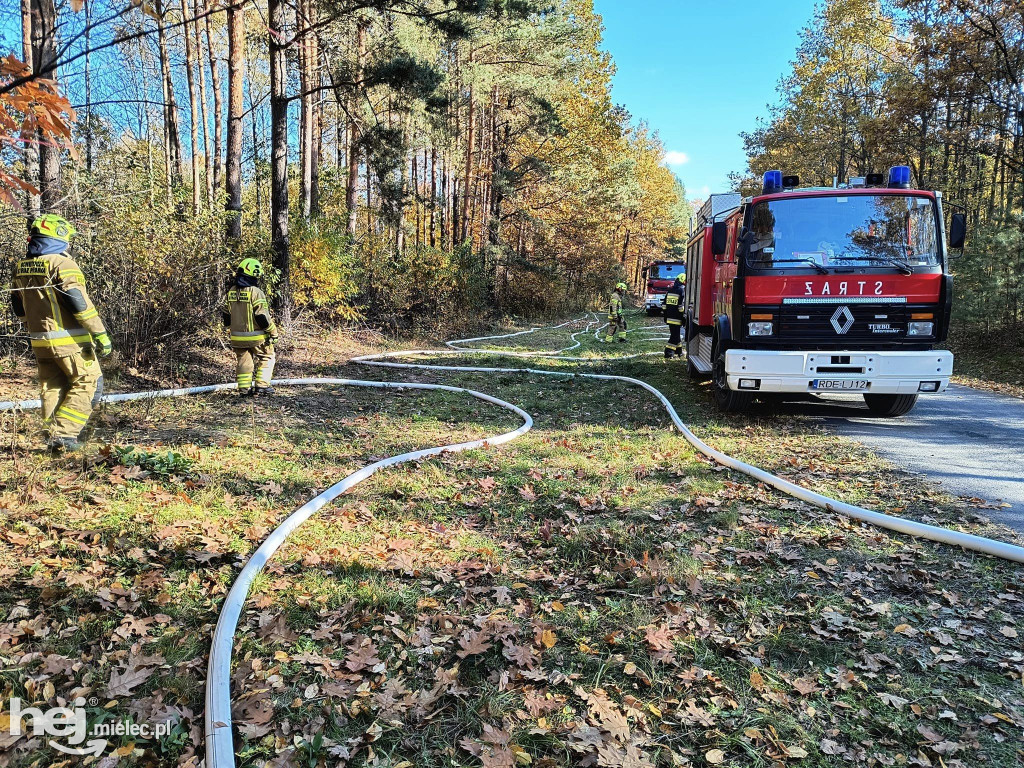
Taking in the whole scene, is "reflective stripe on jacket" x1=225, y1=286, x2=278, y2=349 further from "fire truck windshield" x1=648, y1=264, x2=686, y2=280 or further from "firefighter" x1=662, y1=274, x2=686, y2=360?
"fire truck windshield" x1=648, y1=264, x2=686, y2=280

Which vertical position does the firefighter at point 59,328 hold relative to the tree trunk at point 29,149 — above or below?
below

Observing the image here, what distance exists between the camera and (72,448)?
4.90 metres

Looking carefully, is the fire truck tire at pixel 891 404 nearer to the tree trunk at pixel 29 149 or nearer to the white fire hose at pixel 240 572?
the white fire hose at pixel 240 572

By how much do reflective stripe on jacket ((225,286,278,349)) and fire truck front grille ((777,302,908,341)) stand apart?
6.57 meters

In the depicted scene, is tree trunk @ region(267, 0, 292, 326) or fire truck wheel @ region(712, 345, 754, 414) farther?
tree trunk @ region(267, 0, 292, 326)

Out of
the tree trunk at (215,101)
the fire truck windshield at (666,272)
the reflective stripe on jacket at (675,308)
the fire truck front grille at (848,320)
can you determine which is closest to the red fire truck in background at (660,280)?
the fire truck windshield at (666,272)

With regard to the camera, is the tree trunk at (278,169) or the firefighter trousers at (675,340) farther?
the firefighter trousers at (675,340)

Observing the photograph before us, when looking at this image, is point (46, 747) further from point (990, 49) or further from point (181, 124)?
point (181, 124)

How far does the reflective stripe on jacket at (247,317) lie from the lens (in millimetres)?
7613

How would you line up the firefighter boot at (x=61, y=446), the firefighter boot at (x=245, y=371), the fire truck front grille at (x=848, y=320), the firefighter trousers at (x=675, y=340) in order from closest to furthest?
the firefighter boot at (x=61, y=446) → the fire truck front grille at (x=848, y=320) → the firefighter boot at (x=245, y=371) → the firefighter trousers at (x=675, y=340)

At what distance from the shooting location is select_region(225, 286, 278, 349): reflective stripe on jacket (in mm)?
7613

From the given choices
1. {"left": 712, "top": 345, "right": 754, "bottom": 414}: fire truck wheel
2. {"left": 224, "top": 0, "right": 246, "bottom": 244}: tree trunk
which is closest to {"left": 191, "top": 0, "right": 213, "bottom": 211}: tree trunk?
{"left": 224, "top": 0, "right": 246, "bottom": 244}: tree trunk

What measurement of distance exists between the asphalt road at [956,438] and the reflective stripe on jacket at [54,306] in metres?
7.68

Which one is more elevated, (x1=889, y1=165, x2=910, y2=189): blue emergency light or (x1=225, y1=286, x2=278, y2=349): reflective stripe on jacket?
(x1=889, y1=165, x2=910, y2=189): blue emergency light
